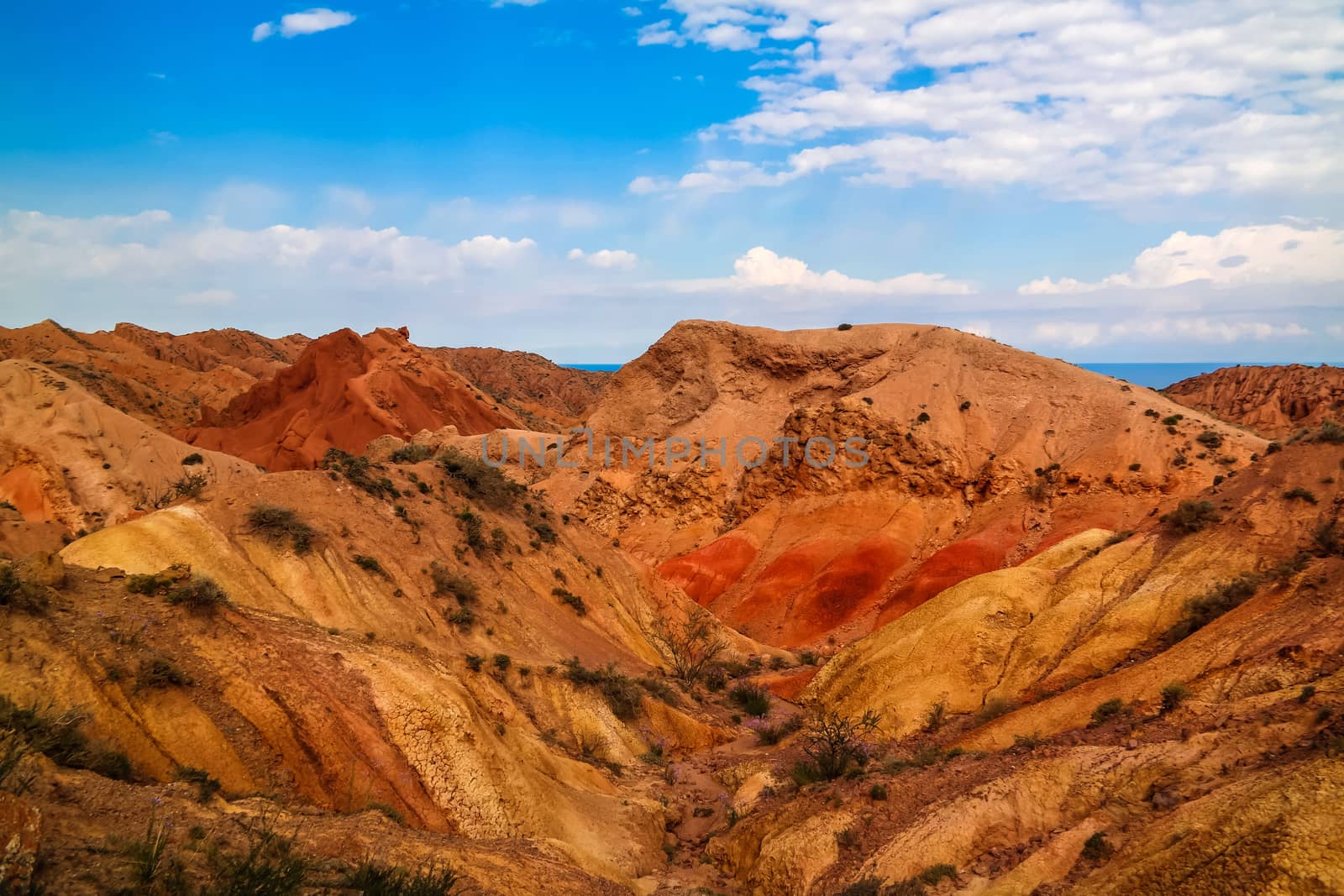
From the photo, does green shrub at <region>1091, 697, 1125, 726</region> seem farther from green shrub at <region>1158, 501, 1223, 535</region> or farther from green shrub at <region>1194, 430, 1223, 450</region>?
green shrub at <region>1194, 430, 1223, 450</region>

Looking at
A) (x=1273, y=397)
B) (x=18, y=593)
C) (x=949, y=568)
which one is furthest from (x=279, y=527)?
(x=1273, y=397)

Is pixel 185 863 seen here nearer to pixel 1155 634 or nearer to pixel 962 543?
pixel 1155 634

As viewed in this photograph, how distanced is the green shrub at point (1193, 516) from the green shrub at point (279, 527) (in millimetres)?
20004

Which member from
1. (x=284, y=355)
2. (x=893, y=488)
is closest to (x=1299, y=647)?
(x=893, y=488)

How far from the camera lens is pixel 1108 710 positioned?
12945mm

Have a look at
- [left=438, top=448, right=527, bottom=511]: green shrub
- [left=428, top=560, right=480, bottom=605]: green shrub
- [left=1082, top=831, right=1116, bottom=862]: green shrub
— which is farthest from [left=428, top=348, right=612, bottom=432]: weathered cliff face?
[left=1082, top=831, right=1116, bottom=862]: green shrub

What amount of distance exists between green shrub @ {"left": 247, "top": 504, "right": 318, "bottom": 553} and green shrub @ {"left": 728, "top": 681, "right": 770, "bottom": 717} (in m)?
13.2

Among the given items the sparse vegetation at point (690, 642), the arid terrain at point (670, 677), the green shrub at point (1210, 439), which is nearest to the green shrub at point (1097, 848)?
the arid terrain at point (670, 677)

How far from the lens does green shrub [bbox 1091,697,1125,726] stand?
12773mm

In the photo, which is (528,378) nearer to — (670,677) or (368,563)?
(670,677)

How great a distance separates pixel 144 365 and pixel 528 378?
56302mm

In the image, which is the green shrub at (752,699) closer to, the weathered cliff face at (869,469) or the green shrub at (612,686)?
the green shrub at (612,686)

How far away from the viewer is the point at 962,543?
36.7 metres

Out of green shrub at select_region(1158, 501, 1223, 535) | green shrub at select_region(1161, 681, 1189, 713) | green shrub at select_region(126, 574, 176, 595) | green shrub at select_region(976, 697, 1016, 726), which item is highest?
green shrub at select_region(126, 574, 176, 595)
